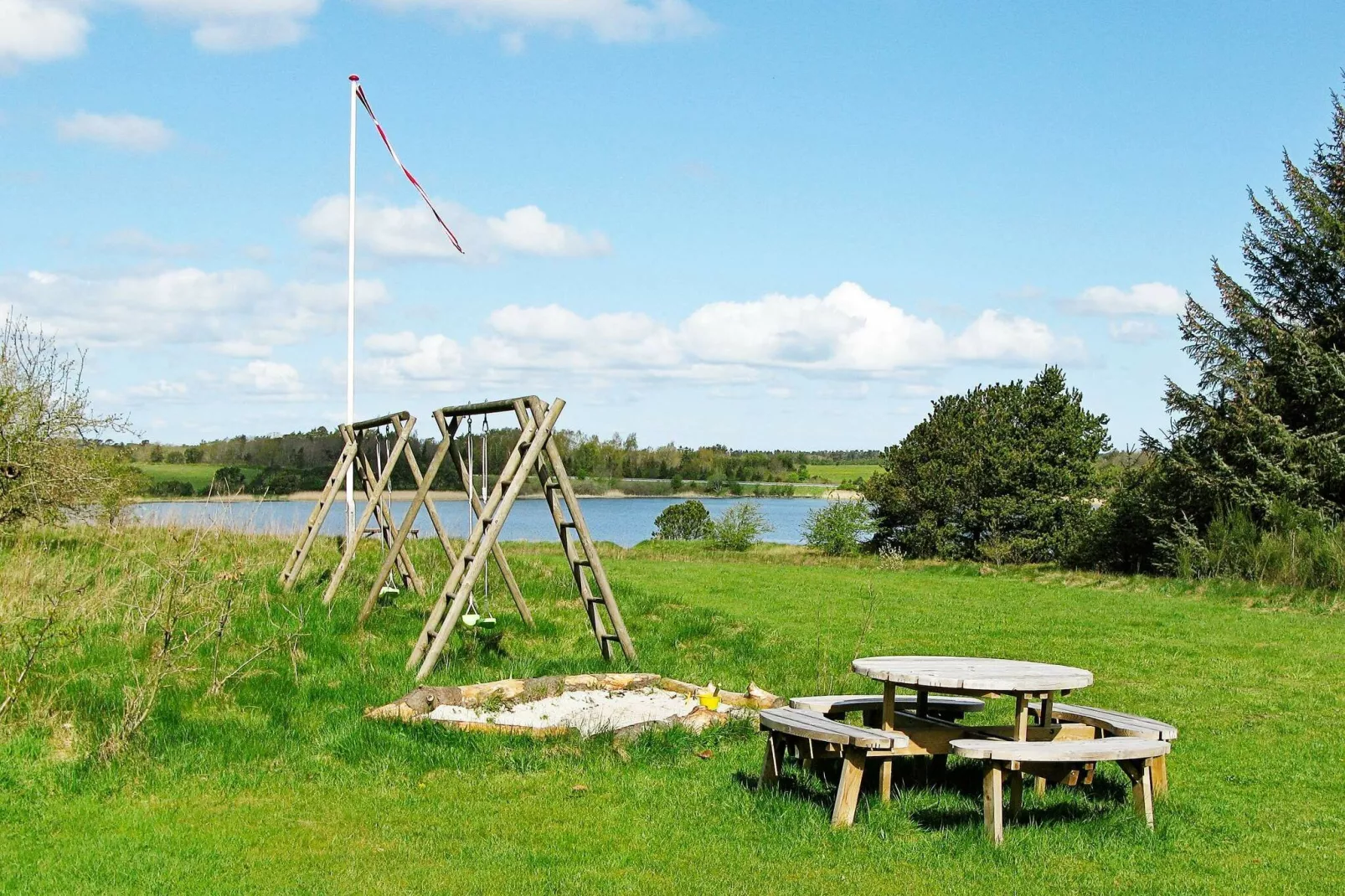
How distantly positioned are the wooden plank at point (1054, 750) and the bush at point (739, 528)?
3914 cm

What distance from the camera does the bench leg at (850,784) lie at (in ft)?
19.9

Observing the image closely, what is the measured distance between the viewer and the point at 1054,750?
574 centimetres

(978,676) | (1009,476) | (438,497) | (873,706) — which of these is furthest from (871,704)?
(1009,476)

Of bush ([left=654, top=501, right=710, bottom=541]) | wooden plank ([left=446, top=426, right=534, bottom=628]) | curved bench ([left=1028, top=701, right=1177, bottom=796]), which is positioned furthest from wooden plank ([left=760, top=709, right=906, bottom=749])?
bush ([left=654, top=501, right=710, bottom=541])

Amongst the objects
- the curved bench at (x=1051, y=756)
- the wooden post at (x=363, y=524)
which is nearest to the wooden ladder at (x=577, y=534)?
the wooden post at (x=363, y=524)

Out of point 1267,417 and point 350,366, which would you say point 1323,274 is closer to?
point 1267,417

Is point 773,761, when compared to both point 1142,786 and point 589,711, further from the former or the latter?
point 589,711

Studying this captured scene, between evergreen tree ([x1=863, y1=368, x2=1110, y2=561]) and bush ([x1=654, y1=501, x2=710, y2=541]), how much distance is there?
60.9 ft

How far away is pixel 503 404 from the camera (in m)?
10.2

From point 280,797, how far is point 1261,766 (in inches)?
239

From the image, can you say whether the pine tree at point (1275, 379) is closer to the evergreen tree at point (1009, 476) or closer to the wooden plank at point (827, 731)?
the evergreen tree at point (1009, 476)

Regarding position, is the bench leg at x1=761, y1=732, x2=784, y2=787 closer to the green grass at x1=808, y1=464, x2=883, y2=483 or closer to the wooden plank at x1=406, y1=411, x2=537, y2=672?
the wooden plank at x1=406, y1=411, x2=537, y2=672

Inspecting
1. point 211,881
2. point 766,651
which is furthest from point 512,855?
point 766,651

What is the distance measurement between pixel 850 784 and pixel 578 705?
11.0ft
